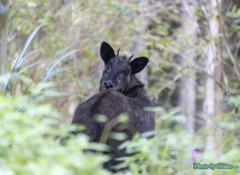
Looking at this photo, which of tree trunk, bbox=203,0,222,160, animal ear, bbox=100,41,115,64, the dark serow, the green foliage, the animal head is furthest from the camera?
tree trunk, bbox=203,0,222,160

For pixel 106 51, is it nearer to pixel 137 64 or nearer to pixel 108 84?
pixel 137 64

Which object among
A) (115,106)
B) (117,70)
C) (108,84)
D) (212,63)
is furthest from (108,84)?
(212,63)

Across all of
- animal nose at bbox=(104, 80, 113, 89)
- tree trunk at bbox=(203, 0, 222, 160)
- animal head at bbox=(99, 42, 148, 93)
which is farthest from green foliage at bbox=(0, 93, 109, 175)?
tree trunk at bbox=(203, 0, 222, 160)

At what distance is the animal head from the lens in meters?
6.45

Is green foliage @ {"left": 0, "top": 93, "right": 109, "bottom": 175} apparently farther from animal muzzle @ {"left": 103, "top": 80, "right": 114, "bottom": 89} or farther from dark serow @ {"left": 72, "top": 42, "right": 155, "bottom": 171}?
animal muzzle @ {"left": 103, "top": 80, "right": 114, "bottom": 89}

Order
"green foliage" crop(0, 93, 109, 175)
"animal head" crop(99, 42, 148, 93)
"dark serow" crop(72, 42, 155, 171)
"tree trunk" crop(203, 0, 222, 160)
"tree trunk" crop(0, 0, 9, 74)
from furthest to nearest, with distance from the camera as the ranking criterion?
"tree trunk" crop(203, 0, 222, 160), "animal head" crop(99, 42, 148, 93), "tree trunk" crop(0, 0, 9, 74), "dark serow" crop(72, 42, 155, 171), "green foliage" crop(0, 93, 109, 175)

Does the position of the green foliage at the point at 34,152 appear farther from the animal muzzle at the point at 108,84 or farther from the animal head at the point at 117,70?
the animal head at the point at 117,70

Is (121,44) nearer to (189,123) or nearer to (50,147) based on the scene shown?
(189,123)

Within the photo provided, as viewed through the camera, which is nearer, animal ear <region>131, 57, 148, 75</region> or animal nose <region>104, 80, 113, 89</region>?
animal nose <region>104, 80, 113, 89</region>

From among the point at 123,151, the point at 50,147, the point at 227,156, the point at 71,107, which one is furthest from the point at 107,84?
the point at 71,107

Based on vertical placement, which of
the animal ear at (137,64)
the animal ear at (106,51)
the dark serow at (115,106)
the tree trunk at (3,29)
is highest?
the tree trunk at (3,29)

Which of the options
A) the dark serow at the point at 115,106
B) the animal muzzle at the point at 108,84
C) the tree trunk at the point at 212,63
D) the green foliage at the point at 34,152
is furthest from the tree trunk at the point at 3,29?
the tree trunk at the point at 212,63

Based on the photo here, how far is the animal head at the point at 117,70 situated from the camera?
645cm

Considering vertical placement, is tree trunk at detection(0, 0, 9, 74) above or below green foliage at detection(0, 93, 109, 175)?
above
